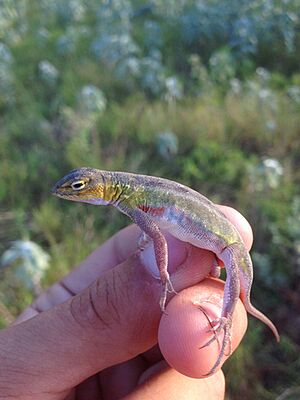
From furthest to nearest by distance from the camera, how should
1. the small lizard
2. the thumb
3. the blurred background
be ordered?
→ the blurred background, the small lizard, the thumb

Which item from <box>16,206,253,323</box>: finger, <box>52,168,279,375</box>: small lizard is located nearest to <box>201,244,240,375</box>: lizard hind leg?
<box>52,168,279,375</box>: small lizard

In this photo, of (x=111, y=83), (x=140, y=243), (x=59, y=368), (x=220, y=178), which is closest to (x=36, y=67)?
(x=111, y=83)

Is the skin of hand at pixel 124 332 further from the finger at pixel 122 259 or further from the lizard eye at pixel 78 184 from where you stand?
the lizard eye at pixel 78 184

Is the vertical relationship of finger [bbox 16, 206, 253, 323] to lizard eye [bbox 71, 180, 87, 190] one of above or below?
below

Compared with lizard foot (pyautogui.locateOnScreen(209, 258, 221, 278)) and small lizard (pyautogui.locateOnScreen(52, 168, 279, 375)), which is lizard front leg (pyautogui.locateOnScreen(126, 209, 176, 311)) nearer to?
small lizard (pyautogui.locateOnScreen(52, 168, 279, 375))

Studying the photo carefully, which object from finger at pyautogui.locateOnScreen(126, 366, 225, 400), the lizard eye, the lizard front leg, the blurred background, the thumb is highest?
the lizard eye

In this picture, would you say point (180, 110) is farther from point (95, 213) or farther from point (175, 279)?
point (175, 279)

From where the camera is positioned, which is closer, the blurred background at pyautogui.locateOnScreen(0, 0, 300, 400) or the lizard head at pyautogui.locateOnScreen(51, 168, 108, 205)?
the lizard head at pyautogui.locateOnScreen(51, 168, 108, 205)

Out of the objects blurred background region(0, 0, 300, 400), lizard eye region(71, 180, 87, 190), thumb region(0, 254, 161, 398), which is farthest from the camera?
blurred background region(0, 0, 300, 400)

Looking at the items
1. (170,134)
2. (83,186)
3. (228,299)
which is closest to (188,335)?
(228,299)
